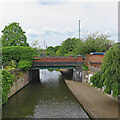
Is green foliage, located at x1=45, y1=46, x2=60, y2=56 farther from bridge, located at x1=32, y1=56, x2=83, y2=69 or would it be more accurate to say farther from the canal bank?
the canal bank

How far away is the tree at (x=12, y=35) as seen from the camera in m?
25.1

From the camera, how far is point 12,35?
2527cm

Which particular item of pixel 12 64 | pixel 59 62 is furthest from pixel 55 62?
pixel 12 64

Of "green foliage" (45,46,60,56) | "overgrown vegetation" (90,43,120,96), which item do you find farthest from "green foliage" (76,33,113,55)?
"green foliage" (45,46,60,56)

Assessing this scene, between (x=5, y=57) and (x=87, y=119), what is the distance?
1718cm

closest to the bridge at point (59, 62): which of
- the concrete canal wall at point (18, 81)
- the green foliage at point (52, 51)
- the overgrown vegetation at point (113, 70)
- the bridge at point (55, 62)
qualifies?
the bridge at point (55, 62)

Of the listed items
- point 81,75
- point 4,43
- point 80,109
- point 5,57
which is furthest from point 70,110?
point 4,43

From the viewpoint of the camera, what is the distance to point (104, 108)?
11156 millimetres

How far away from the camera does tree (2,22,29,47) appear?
25.1 meters

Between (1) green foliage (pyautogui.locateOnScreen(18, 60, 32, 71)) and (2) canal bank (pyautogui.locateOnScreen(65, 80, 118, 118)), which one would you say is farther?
(1) green foliage (pyautogui.locateOnScreen(18, 60, 32, 71))

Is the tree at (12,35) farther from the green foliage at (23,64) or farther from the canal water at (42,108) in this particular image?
the canal water at (42,108)

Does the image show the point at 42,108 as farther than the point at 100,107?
Yes

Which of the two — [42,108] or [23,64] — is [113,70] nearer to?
[42,108]

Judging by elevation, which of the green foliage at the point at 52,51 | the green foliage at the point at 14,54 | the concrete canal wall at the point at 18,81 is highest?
the green foliage at the point at 52,51
